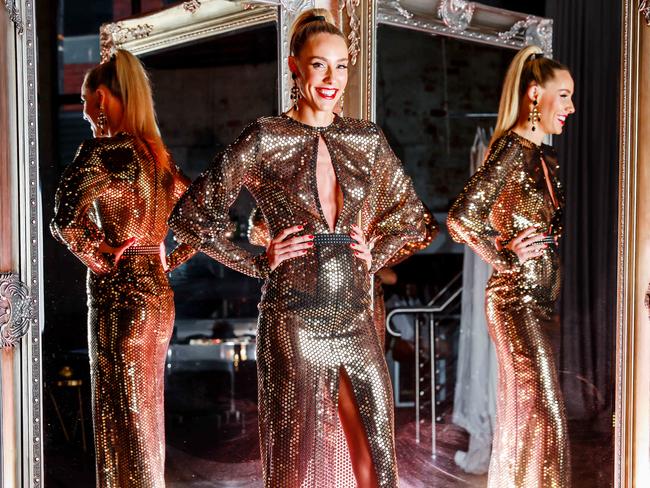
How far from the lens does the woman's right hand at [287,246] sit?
3023mm

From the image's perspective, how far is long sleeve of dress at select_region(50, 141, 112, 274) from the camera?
11.4 feet

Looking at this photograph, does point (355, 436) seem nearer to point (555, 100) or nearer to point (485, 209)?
point (485, 209)

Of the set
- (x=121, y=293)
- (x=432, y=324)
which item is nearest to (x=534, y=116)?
(x=432, y=324)

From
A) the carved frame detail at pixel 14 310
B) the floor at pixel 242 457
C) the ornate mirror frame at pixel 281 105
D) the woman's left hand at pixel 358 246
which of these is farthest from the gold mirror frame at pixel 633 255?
the carved frame detail at pixel 14 310

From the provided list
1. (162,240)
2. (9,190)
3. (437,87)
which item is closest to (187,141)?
(162,240)

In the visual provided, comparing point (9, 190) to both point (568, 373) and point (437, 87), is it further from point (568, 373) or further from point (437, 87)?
point (568, 373)

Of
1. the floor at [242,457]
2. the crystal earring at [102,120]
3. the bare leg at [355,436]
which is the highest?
the crystal earring at [102,120]

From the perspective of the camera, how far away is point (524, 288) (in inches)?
150

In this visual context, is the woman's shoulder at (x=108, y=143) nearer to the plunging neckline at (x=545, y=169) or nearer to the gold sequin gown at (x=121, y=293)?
the gold sequin gown at (x=121, y=293)

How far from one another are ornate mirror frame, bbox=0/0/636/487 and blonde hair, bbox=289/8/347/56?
0.64 m

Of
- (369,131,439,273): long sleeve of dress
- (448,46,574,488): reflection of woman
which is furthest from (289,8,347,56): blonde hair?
(448,46,574,488): reflection of woman

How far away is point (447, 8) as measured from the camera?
4.21m

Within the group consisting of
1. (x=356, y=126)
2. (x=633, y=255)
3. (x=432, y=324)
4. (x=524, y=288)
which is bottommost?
(x=432, y=324)

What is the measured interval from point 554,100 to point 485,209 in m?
0.55
